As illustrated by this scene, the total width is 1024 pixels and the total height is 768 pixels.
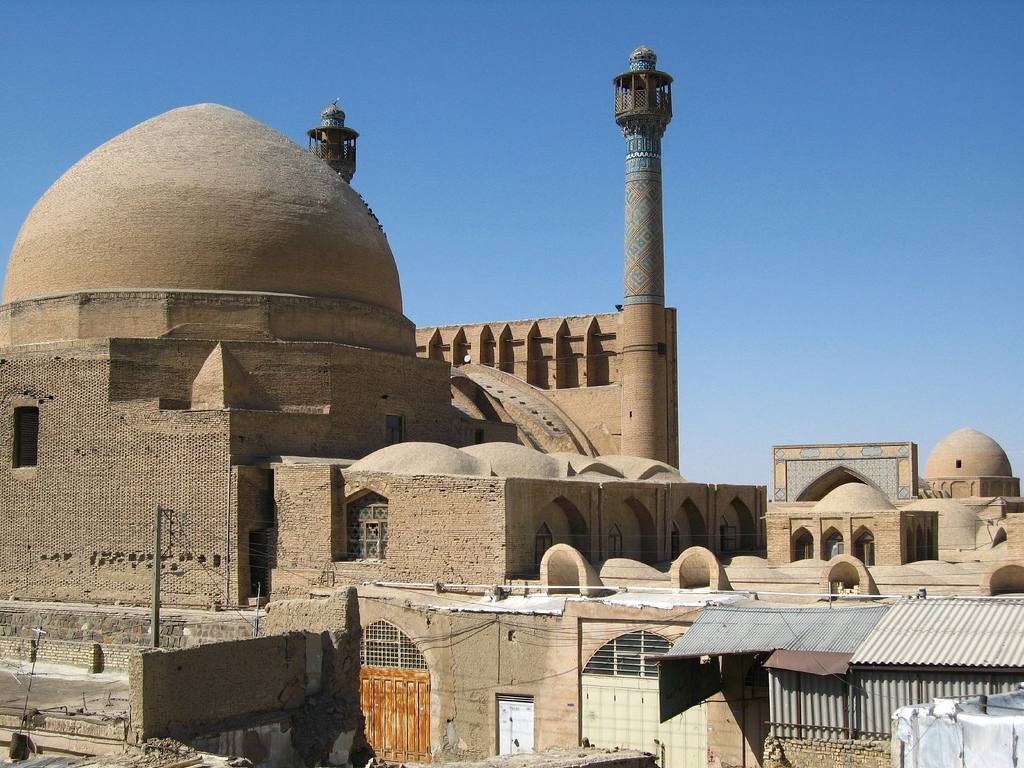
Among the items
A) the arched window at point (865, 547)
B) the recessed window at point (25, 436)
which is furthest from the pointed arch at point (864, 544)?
the recessed window at point (25, 436)

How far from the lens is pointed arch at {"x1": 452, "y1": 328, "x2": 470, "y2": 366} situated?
34219 millimetres

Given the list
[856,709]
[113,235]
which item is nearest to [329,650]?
[856,709]

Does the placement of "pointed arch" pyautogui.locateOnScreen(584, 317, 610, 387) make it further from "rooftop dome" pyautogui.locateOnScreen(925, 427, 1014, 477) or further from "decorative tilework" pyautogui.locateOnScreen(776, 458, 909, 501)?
"rooftop dome" pyautogui.locateOnScreen(925, 427, 1014, 477)

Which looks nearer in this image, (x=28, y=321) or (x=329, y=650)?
(x=329, y=650)

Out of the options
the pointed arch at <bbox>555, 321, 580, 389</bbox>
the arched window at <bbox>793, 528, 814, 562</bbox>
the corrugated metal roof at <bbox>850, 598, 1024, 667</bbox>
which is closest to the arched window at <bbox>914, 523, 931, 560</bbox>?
the arched window at <bbox>793, 528, 814, 562</bbox>

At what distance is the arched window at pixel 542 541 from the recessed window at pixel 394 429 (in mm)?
4180

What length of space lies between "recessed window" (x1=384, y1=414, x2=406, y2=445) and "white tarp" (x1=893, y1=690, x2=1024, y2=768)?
1446 cm

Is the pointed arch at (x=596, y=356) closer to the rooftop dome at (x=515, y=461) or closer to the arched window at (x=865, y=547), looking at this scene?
the arched window at (x=865, y=547)

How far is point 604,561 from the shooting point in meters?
19.4

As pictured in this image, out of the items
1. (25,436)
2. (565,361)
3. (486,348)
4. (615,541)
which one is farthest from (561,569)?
(486,348)

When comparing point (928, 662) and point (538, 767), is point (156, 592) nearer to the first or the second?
point (538, 767)

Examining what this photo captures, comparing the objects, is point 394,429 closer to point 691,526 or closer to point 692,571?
point 691,526

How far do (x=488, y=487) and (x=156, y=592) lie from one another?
4.59m

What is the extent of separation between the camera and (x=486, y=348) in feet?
111
